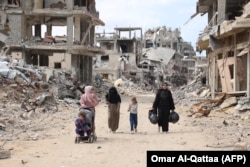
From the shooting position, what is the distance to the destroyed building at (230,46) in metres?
19.0

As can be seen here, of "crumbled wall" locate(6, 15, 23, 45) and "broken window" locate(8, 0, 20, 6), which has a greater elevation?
"broken window" locate(8, 0, 20, 6)

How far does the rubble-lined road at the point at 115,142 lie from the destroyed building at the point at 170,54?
5536cm

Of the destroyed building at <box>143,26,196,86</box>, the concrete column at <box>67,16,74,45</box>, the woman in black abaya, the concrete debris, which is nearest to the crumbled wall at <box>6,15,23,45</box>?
the concrete column at <box>67,16,74,45</box>

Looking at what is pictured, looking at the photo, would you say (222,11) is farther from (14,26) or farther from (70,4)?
(14,26)

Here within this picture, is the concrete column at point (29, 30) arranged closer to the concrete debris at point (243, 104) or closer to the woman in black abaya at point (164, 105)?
the concrete debris at point (243, 104)

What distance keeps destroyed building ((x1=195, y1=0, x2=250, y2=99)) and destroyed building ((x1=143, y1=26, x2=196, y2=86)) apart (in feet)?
149

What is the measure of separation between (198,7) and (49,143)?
21.1 metres

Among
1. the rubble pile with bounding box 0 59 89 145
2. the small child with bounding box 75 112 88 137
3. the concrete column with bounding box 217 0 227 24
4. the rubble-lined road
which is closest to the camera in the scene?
the rubble-lined road

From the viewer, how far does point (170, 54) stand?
76.8 m

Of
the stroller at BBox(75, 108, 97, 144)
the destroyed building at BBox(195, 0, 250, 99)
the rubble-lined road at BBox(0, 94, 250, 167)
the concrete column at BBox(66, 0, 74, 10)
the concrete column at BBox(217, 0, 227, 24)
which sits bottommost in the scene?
the rubble-lined road at BBox(0, 94, 250, 167)

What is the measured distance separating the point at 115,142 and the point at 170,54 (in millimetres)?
65911

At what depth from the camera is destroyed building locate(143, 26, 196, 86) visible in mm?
73812

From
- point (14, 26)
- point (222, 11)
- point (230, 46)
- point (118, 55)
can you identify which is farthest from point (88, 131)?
point (118, 55)

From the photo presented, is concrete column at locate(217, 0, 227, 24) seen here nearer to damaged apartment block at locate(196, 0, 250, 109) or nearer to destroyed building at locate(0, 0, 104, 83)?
damaged apartment block at locate(196, 0, 250, 109)
